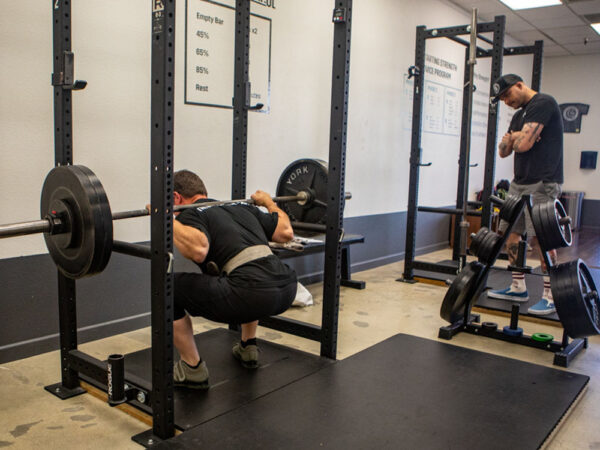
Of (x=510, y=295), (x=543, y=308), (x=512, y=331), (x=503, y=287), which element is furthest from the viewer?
(x=503, y=287)

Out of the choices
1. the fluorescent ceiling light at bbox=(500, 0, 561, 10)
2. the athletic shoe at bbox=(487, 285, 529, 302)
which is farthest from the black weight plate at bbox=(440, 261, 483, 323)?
the fluorescent ceiling light at bbox=(500, 0, 561, 10)

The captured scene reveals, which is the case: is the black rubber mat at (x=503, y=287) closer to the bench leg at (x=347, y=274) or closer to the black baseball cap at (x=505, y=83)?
the bench leg at (x=347, y=274)

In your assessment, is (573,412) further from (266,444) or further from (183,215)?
(183,215)

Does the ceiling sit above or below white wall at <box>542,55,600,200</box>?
above

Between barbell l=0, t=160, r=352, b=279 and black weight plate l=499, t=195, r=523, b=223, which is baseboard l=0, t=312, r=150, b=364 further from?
black weight plate l=499, t=195, r=523, b=223

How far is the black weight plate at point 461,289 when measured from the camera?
3059 mm

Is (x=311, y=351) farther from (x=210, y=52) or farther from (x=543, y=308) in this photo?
(x=210, y=52)

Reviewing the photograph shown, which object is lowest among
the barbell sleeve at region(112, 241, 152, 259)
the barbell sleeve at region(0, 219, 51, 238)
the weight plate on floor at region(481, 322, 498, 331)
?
the weight plate on floor at region(481, 322, 498, 331)

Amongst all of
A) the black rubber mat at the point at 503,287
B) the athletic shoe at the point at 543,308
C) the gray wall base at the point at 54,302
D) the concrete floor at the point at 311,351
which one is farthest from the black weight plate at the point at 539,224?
the gray wall base at the point at 54,302

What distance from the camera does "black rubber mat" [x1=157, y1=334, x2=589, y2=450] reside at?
199 centimetres

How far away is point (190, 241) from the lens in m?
2.22

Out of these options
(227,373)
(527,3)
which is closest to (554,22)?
(527,3)

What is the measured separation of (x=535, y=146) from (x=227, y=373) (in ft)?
8.73

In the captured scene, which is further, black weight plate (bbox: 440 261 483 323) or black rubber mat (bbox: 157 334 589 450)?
black weight plate (bbox: 440 261 483 323)
